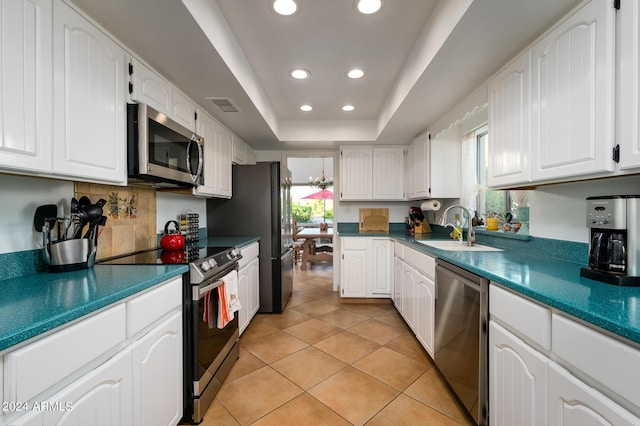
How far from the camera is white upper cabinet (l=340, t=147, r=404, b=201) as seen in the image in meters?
3.86

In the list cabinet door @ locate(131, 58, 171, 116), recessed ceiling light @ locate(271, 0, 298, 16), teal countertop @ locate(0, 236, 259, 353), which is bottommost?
teal countertop @ locate(0, 236, 259, 353)

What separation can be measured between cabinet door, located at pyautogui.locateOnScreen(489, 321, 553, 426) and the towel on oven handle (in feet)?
5.13

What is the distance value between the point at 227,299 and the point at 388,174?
2735 millimetres

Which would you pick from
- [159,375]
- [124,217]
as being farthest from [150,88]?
[159,375]

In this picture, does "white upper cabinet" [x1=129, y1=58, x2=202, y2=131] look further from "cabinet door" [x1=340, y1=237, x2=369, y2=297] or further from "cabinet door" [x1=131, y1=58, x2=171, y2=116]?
"cabinet door" [x1=340, y1=237, x2=369, y2=297]

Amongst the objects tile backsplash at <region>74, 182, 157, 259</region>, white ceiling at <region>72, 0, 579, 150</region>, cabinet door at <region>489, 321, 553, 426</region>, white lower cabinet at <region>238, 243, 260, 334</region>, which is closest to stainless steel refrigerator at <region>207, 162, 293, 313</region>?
white lower cabinet at <region>238, 243, 260, 334</region>

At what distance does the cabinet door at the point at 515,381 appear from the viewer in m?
1.07

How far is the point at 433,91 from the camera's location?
7.11ft

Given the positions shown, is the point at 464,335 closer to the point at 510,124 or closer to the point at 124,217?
the point at 510,124

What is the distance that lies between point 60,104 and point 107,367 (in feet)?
3.57

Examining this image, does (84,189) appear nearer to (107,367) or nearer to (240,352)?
(107,367)

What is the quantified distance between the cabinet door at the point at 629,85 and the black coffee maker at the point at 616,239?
156mm

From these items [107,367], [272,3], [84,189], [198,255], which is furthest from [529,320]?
[84,189]

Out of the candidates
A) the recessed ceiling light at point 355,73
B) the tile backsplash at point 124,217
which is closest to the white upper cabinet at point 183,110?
the tile backsplash at point 124,217
